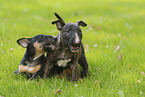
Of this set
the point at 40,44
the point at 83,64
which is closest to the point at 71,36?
the point at 40,44

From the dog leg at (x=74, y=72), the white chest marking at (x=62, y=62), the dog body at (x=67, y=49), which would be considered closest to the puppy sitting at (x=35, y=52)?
the dog body at (x=67, y=49)

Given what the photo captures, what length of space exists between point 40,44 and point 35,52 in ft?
0.67

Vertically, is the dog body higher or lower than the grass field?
higher

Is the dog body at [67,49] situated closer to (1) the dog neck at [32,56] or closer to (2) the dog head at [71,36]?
(2) the dog head at [71,36]

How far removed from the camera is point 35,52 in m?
3.76

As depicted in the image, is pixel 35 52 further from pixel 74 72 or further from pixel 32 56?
pixel 74 72

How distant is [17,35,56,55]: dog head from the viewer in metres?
3.66

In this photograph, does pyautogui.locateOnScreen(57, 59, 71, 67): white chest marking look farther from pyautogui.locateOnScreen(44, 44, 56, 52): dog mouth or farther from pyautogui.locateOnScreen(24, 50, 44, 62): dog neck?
pyautogui.locateOnScreen(24, 50, 44, 62): dog neck

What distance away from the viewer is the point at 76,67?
12.6ft

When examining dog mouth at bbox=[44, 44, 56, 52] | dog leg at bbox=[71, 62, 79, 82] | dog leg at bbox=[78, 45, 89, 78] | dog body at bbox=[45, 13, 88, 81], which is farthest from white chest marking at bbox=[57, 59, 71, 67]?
dog leg at bbox=[78, 45, 89, 78]

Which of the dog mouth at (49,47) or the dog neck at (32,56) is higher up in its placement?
the dog mouth at (49,47)

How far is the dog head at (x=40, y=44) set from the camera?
144 inches

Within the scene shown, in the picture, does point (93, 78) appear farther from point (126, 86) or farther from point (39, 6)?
point (39, 6)

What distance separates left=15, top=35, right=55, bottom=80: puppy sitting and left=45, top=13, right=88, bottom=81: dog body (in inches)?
6.2
